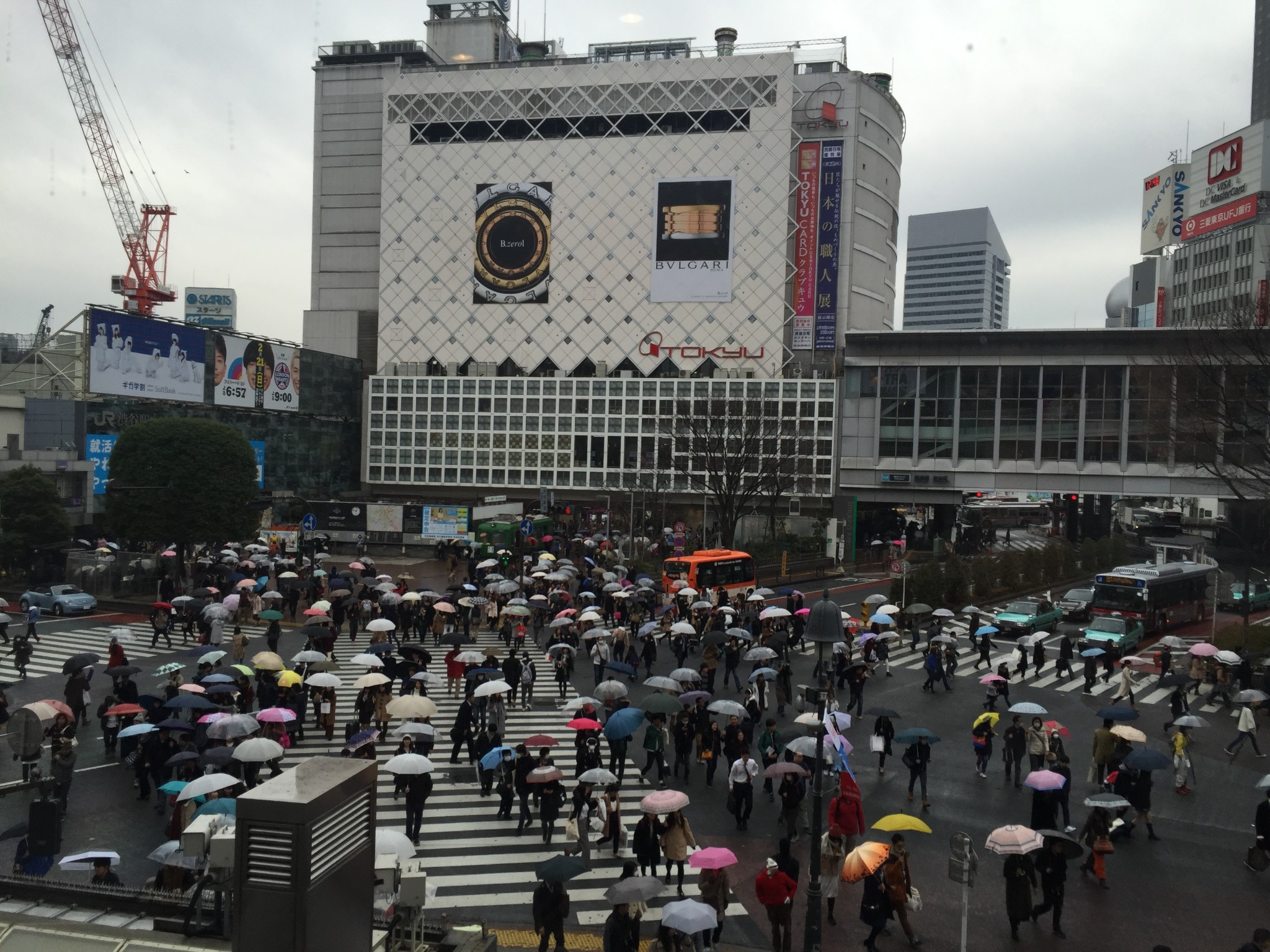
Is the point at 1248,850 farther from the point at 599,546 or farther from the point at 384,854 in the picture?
the point at 599,546

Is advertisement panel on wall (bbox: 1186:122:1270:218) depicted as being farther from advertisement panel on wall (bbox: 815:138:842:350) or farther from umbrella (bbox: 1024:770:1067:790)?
umbrella (bbox: 1024:770:1067:790)

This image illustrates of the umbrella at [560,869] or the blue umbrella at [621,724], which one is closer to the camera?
the umbrella at [560,869]

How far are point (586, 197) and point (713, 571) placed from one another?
169 ft

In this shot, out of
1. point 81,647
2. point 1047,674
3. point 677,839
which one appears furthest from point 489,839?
point 81,647

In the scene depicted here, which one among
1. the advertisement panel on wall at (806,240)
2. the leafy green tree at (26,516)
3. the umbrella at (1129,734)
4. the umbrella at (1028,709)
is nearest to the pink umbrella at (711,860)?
the umbrella at (1028,709)

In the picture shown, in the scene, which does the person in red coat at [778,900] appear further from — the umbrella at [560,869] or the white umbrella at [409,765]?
the white umbrella at [409,765]

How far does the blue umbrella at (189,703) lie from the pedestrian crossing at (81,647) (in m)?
7.42

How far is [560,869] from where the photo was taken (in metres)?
11.2

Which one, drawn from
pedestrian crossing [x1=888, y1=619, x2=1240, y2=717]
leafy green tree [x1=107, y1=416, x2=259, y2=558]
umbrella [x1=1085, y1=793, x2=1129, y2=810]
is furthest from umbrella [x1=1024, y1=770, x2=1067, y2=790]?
leafy green tree [x1=107, y1=416, x2=259, y2=558]

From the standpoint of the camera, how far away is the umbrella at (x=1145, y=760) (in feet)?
51.5

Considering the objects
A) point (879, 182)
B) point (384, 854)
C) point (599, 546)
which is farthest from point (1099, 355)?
point (384, 854)

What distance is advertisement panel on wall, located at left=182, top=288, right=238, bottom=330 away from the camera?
5207 inches

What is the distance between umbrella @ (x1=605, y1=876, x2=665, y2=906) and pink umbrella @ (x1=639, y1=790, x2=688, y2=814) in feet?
8.55

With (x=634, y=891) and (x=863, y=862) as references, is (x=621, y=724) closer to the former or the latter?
(x=863, y=862)
